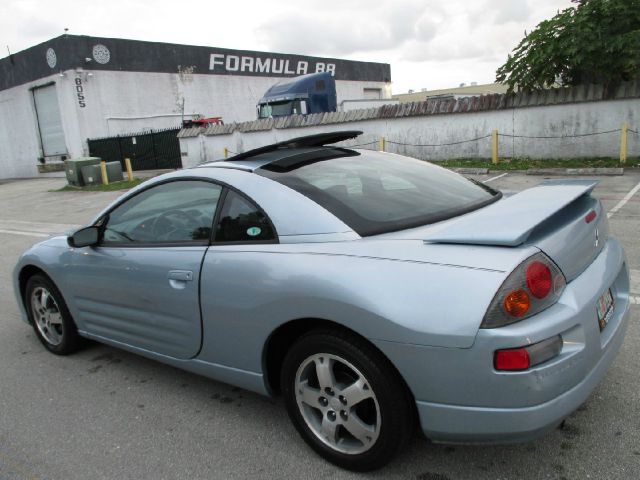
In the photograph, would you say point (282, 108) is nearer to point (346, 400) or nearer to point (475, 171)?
point (475, 171)

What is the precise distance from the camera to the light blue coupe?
2.01 metres

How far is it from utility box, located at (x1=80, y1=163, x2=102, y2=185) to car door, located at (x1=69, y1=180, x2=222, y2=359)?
1710cm

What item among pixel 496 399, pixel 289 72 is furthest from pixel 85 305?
pixel 289 72

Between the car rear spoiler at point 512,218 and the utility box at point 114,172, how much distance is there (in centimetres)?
1906

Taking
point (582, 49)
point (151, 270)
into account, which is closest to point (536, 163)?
point (582, 49)

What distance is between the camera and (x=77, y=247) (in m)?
3.50

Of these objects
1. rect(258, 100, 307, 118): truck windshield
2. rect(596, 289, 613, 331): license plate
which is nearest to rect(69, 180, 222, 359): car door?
rect(596, 289, 613, 331): license plate

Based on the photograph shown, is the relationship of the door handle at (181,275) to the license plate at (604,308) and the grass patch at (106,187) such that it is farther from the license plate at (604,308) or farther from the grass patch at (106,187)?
the grass patch at (106,187)

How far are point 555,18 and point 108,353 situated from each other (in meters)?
13.3

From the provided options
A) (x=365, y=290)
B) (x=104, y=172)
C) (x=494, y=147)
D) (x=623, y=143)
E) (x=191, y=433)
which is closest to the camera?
(x=365, y=290)

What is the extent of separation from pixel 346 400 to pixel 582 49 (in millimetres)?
12835

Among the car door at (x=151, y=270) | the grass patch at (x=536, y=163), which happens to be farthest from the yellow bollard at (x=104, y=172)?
the car door at (x=151, y=270)

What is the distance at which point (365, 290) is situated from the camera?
2184 mm

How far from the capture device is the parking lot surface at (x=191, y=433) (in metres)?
2.42
